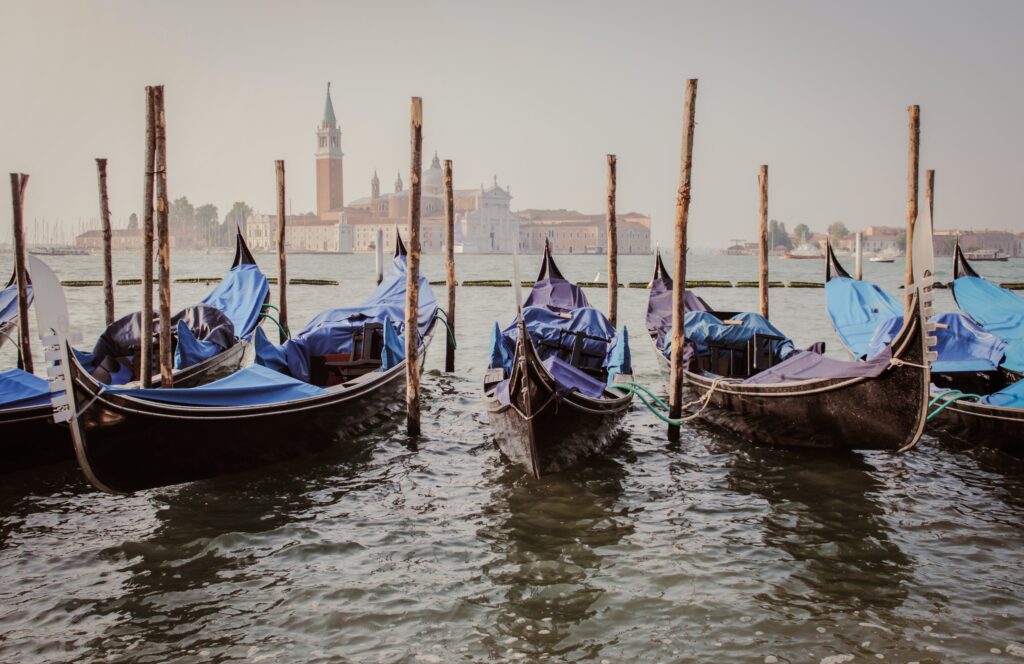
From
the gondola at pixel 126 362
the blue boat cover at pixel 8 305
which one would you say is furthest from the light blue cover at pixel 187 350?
the blue boat cover at pixel 8 305

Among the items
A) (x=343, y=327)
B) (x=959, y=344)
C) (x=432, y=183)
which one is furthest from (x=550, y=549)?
(x=432, y=183)

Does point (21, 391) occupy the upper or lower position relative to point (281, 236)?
lower

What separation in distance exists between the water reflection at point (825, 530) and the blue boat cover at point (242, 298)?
13.0 feet

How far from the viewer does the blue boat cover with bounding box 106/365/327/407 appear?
3752 millimetres

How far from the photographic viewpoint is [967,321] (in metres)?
5.73

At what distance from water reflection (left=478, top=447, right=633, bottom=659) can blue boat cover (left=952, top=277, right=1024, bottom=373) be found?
307 cm

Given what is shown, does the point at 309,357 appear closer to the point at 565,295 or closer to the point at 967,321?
the point at 565,295

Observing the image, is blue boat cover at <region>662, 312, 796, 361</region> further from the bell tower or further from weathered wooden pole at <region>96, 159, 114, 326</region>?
the bell tower

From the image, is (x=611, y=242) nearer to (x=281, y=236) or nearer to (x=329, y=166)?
(x=281, y=236)

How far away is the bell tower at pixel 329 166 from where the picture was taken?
75688 millimetres

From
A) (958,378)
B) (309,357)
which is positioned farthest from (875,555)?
(309,357)

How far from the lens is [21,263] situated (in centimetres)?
573

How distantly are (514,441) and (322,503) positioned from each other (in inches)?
39.6

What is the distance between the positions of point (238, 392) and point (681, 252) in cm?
261
